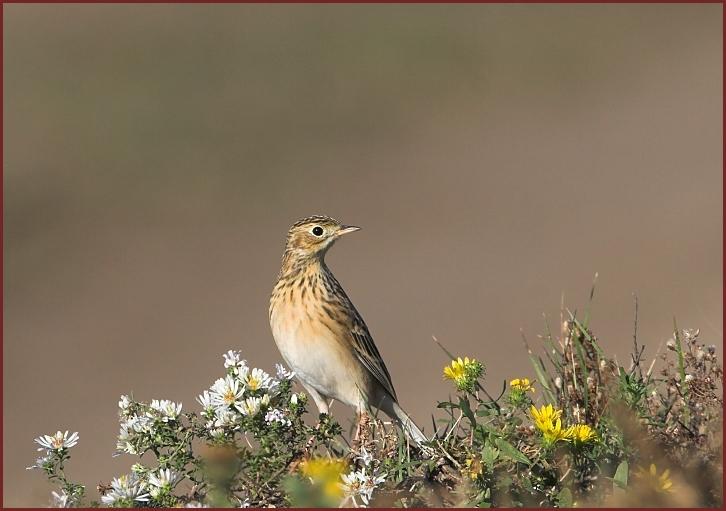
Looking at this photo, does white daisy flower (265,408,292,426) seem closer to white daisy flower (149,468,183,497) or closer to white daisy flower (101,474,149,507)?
white daisy flower (149,468,183,497)

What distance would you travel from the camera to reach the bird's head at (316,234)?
7.25 metres

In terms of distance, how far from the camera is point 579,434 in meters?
4.47

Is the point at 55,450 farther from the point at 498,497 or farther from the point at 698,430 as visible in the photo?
the point at 698,430

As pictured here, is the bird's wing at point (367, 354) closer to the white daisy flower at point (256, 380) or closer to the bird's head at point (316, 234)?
the bird's head at point (316, 234)

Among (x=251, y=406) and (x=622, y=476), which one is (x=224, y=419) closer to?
(x=251, y=406)

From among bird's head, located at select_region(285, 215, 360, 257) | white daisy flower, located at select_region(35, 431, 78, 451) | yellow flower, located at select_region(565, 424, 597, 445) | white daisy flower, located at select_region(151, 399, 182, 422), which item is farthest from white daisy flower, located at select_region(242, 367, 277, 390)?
bird's head, located at select_region(285, 215, 360, 257)

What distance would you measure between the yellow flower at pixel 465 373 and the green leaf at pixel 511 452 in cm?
41

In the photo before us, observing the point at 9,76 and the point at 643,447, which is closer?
the point at 643,447

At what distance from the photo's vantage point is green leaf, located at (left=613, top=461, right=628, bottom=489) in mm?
4227

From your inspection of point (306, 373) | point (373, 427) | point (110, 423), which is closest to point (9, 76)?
point (110, 423)

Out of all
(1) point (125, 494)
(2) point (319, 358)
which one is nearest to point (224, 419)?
(1) point (125, 494)

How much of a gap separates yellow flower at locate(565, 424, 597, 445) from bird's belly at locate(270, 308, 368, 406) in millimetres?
2431

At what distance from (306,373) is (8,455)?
7.24 meters

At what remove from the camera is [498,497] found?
4.48m
